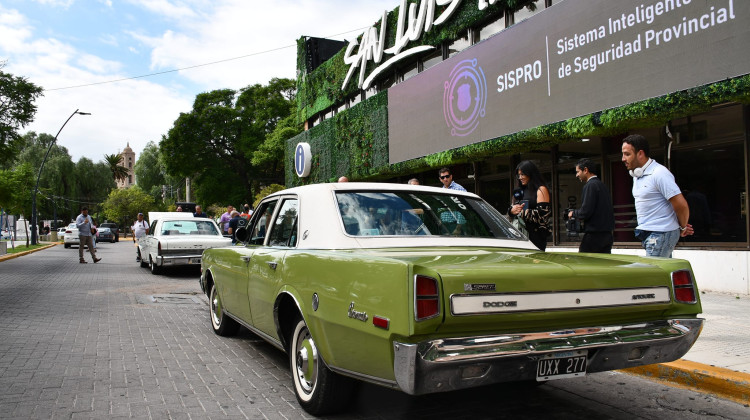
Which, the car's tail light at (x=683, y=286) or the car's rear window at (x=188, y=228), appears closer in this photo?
the car's tail light at (x=683, y=286)

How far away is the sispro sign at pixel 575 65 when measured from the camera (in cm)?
860

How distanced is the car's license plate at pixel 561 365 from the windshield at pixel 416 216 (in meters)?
1.36

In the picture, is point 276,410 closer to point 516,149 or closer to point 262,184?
point 516,149

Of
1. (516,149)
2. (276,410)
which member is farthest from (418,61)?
(276,410)

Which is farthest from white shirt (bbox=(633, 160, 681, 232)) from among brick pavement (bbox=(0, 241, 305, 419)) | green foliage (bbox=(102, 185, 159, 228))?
green foliage (bbox=(102, 185, 159, 228))

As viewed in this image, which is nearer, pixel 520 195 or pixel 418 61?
pixel 520 195

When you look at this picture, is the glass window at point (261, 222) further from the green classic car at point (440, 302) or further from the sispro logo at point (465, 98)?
the sispro logo at point (465, 98)

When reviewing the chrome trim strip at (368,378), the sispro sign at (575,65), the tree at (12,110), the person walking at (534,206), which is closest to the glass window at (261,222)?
the chrome trim strip at (368,378)

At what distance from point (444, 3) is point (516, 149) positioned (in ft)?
16.5

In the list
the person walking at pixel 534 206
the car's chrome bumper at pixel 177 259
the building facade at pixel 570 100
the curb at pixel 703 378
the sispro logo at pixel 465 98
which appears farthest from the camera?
the sispro logo at pixel 465 98

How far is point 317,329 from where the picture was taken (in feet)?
11.0

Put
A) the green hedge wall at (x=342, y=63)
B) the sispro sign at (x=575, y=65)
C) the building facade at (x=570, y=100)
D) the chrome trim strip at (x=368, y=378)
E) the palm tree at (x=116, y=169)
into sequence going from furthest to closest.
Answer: the palm tree at (x=116, y=169), the green hedge wall at (x=342, y=63), the building facade at (x=570, y=100), the sispro sign at (x=575, y=65), the chrome trim strip at (x=368, y=378)

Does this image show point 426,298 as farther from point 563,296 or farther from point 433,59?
point 433,59

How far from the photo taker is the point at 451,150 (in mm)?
15117
